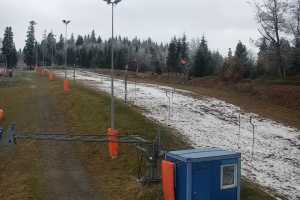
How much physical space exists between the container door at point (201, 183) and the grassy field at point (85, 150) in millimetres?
2215

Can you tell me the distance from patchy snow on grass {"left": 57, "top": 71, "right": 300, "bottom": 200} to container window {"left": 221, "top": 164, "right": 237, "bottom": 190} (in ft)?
15.7

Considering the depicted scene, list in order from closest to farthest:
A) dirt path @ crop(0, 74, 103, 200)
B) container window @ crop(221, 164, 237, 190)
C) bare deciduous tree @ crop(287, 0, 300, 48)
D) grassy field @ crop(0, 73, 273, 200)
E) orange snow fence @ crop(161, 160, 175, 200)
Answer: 1. orange snow fence @ crop(161, 160, 175, 200)
2. container window @ crop(221, 164, 237, 190)
3. dirt path @ crop(0, 74, 103, 200)
4. grassy field @ crop(0, 73, 273, 200)
5. bare deciduous tree @ crop(287, 0, 300, 48)

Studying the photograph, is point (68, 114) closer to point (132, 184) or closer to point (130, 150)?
point (130, 150)

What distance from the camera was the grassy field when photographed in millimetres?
15828

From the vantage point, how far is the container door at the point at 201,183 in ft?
42.4

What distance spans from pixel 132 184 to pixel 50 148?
7.28 metres

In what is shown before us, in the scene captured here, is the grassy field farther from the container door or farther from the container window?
the container door

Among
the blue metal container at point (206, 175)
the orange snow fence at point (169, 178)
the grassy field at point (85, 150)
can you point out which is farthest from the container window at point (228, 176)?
the grassy field at point (85, 150)

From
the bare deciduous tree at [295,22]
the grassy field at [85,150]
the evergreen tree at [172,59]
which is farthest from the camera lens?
the evergreen tree at [172,59]

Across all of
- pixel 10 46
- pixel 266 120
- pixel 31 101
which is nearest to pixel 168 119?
pixel 266 120

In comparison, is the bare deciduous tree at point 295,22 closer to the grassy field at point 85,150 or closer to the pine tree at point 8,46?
the grassy field at point 85,150

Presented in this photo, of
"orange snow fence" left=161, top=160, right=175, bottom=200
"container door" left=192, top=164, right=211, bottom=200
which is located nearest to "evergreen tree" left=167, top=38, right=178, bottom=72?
"orange snow fence" left=161, top=160, right=175, bottom=200

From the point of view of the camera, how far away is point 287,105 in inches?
1540

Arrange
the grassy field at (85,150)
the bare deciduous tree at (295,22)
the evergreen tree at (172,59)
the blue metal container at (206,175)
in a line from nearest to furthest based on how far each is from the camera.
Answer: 1. the blue metal container at (206,175)
2. the grassy field at (85,150)
3. the bare deciduous tree at (295,22)
4. the evergreen tree at (172,59)
